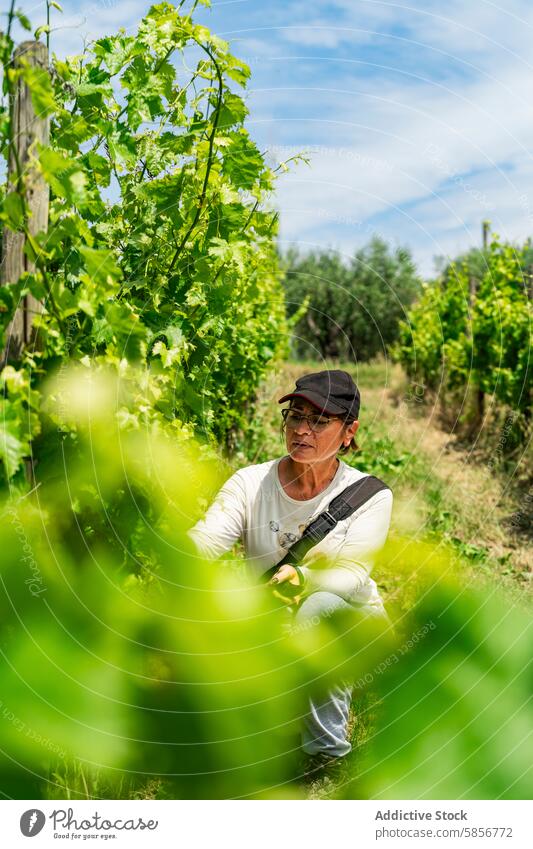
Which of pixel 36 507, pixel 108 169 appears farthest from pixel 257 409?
pixel 36 507

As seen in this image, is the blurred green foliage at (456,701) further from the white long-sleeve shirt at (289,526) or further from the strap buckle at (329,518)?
the strap buckle at (329,518)

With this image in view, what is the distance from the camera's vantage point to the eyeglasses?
2.48 meters

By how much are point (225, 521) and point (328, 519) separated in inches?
13.3

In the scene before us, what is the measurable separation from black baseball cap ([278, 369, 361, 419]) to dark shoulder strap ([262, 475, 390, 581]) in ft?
0.90

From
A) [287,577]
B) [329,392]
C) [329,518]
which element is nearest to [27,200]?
[287,577]

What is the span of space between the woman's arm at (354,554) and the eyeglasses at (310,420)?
29 cm

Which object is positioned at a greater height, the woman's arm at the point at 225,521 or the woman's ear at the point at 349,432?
the woman's ear at the point at 349,432

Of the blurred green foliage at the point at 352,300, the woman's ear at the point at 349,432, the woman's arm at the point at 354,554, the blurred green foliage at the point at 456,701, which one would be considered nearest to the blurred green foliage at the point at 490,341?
the woman's ear at the point at 349,432

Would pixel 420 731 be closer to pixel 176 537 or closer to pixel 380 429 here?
pixel 176 537

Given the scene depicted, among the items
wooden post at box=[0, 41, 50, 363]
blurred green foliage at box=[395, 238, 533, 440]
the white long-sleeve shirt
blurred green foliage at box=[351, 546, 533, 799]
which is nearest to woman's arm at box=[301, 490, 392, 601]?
the white long-sleeve shirt

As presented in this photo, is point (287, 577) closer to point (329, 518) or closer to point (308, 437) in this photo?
point (329, 518)

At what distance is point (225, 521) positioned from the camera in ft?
7.63

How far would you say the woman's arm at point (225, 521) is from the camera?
6.97 feet
